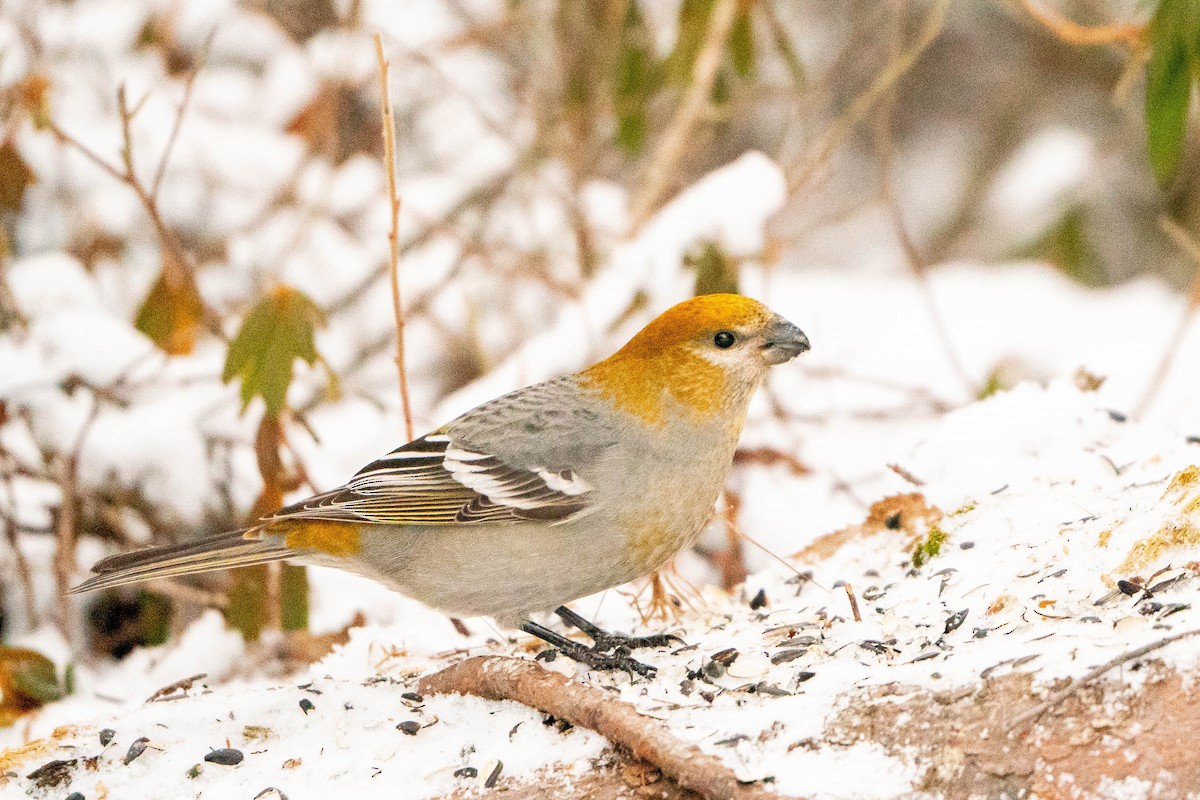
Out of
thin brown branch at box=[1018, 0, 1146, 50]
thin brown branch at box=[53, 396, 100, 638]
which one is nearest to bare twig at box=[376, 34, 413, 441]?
thin brown branch at box=[53, 396, 100, 638]

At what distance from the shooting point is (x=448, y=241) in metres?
7.77

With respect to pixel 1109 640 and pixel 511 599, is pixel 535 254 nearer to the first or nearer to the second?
pixel 511 599

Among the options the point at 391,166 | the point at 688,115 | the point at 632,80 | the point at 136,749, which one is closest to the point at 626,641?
the point at 136,749

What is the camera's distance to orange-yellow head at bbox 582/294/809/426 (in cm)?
396

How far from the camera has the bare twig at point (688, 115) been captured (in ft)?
21.4

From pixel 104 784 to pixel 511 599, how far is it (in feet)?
3.73

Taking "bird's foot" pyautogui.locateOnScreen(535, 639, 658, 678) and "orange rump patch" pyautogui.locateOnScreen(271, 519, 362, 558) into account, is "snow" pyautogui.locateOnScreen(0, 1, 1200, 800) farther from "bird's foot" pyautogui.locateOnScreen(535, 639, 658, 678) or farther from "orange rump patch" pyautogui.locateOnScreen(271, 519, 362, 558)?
"orange rump patch" pyautogui.locateOnScreen(271, 519, 362, 558)

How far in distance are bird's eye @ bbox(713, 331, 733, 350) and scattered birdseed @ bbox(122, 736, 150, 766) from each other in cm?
188

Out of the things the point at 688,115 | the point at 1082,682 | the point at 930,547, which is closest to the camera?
the point at 1082,682

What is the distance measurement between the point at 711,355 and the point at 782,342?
210 millimetres

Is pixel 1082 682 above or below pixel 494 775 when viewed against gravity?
above

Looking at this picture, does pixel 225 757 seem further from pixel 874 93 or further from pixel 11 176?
pixel 874 93

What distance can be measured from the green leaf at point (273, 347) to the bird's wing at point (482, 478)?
1.93 feet

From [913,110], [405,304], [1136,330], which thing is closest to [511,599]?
[405,304]
